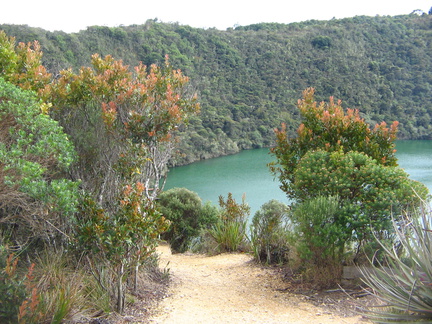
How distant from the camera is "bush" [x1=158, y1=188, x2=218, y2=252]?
32.6ft

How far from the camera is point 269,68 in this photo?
45750mm

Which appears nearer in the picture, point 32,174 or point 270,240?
point 32,174

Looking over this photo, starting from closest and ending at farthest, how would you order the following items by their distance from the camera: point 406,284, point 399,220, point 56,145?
point 406,284, point 56,145, point 399,220

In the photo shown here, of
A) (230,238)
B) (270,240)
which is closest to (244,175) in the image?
(230,238)

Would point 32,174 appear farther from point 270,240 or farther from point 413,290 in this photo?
point 270,240

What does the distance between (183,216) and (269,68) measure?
3761cm

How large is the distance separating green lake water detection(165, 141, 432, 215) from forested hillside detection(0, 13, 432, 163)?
1955 millimetres

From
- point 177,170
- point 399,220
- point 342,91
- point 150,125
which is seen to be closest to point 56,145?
point 150,125

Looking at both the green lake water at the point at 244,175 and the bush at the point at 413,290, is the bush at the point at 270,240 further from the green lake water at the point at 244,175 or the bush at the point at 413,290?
the green lake water at the point at 244,175

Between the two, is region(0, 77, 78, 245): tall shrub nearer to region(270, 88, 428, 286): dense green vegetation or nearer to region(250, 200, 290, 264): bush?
region(270, 88, 428, 286): dense green vegetation

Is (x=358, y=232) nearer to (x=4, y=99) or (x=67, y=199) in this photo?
(x=67, y=199)

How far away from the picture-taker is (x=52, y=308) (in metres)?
3.88

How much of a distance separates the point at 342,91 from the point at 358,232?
36765 millimetres

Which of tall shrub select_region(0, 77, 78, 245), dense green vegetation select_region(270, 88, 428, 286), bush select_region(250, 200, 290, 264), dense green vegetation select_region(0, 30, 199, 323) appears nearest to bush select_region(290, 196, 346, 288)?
dense green vegetation select_region(270, 88, 428, 286)
